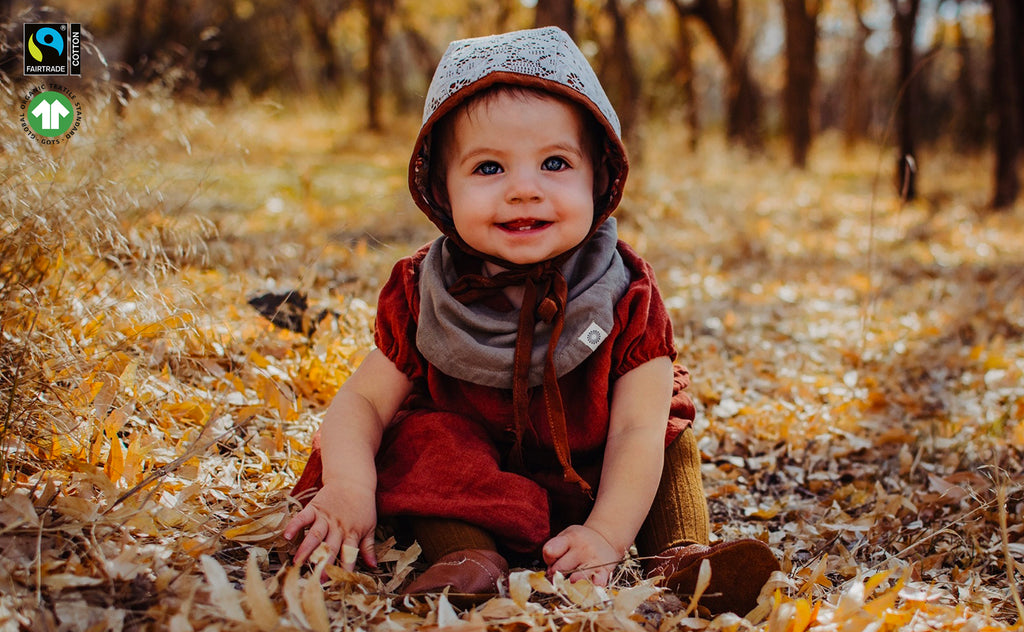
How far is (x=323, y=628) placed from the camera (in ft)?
4.29

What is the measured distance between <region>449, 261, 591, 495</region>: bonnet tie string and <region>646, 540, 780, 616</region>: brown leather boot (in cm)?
30

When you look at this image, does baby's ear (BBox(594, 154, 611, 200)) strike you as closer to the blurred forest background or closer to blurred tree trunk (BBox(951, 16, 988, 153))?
the blurred forest background

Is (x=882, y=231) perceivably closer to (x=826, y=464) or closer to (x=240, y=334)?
(x=826, y=464)

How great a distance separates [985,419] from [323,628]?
240cm

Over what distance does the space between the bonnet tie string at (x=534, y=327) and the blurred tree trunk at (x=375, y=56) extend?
1098 cm

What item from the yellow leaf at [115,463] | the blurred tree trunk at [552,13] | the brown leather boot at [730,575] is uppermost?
the blurred tree trunk at [552,13]

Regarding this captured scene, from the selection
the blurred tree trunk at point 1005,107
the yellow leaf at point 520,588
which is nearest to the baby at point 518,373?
the yellow leaf at point 520,588

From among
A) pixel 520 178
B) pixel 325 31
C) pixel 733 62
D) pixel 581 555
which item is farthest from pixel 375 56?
pixel 581 555

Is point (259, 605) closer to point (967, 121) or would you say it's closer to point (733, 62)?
point (733, 62)

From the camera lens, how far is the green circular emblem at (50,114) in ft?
9.87

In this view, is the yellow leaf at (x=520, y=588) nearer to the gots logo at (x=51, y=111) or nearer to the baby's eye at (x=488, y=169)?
the baby's eye at (x=488, y=169)

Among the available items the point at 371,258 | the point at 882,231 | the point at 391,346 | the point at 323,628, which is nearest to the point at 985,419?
the point at 391,346

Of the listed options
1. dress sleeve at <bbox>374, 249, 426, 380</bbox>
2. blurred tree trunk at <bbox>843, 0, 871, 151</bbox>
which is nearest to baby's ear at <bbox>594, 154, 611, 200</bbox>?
dress sleeve at <bbox>374, 249, 426, 380</bbox>

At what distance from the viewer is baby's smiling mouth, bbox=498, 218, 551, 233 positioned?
179 cm
